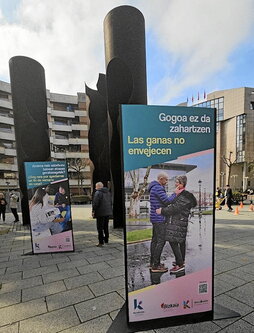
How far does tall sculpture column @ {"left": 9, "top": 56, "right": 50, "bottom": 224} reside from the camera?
933 centimetres

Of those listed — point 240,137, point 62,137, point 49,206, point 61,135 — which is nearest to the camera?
point 49,206

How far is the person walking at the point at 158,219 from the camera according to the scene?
202 centimetres

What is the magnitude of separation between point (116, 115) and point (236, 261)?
6483mm

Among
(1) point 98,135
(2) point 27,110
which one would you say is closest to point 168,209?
(2) point 27,110

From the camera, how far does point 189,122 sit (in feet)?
6.69

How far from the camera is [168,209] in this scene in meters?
2.06

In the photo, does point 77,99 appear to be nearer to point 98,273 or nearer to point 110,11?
point 110,11

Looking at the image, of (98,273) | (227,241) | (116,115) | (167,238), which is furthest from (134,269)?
(116,115)

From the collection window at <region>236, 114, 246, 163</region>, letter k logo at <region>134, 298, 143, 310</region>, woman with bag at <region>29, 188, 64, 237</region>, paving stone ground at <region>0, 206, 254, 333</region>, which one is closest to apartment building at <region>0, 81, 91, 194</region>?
woman with bag at <region>29, 188, 64, 237</region>

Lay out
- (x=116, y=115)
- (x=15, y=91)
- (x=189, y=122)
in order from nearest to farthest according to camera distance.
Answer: (x=189, y=122) < (x=116, y=115) < (x=15, y=91)

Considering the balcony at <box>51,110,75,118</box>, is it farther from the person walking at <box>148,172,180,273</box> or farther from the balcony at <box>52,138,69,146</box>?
the person walking at <box>148,172,180,273</box>

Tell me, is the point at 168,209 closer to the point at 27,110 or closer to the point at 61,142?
the point at 27,110

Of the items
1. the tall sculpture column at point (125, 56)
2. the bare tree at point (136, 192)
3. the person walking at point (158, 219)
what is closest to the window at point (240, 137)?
the tall sculpture column at point (125, 56)

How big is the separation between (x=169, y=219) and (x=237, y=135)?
52370mm
